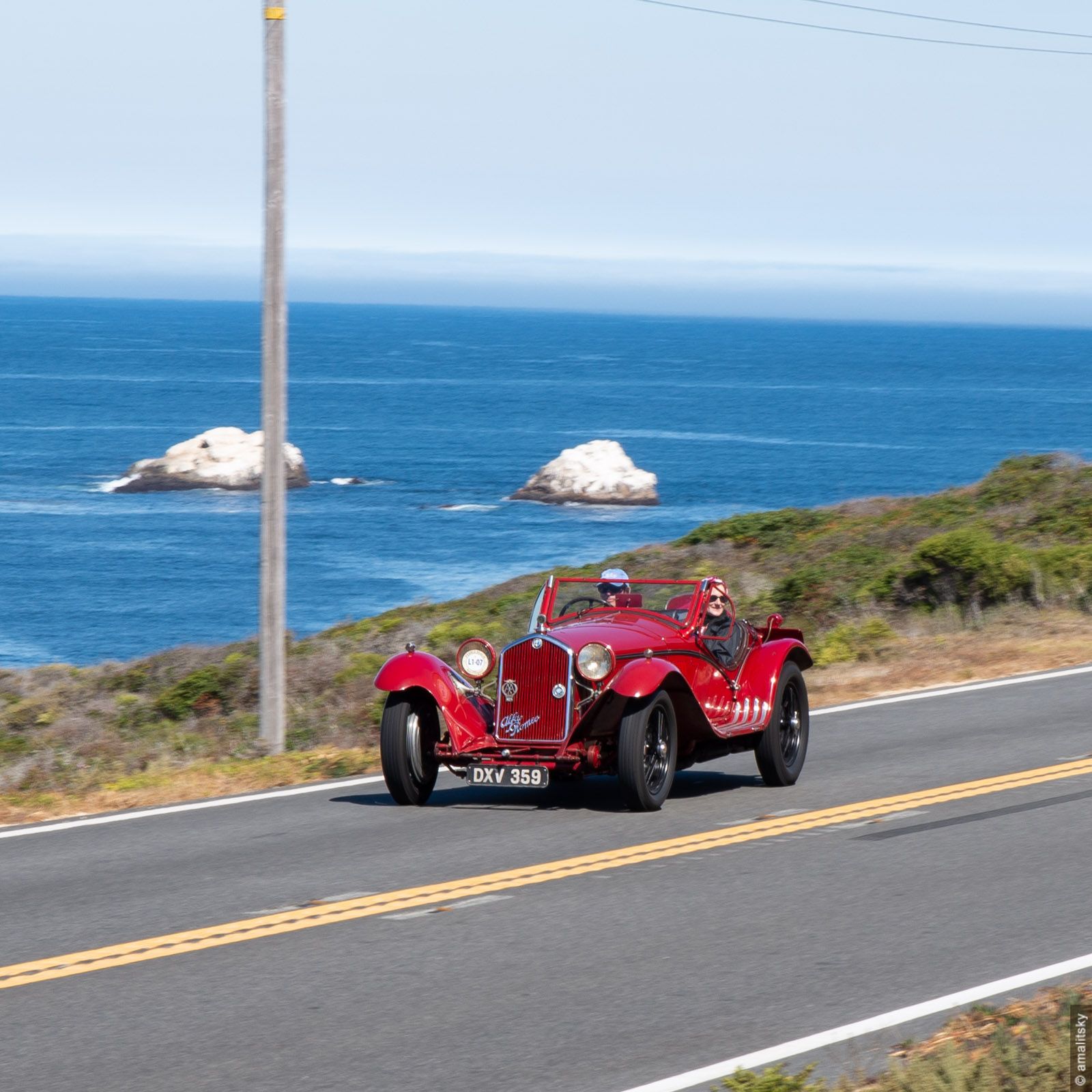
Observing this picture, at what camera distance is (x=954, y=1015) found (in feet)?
20.7

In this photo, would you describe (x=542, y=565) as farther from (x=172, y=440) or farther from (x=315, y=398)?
(x=315, y=398)

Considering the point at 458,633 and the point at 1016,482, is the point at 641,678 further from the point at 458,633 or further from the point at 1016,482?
the point at 1016,482

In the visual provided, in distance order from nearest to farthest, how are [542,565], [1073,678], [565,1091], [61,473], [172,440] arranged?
[565,1091] → [1073,678] → [542,565] → [61,473] → [172,440]

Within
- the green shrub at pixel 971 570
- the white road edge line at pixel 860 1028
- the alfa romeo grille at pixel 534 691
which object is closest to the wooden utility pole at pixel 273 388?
the alfa romeo grille at pixel 534 691

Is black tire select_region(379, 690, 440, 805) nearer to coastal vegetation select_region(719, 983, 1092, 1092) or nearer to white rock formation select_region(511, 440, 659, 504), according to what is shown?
coastal vegetation select_region(719, 983, 1092, 1092)

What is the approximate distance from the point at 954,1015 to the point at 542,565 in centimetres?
6404

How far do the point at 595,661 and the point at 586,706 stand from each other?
31 centimetres

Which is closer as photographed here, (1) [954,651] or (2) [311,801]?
(2) [311,801]

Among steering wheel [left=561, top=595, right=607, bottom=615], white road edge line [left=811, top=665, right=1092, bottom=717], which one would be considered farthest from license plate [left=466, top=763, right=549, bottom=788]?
white road edge line [left=811, top=665, right=1092, bottom=717]

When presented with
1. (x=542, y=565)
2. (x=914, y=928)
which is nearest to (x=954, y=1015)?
(x=914, y=928)

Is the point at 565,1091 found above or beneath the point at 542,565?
above

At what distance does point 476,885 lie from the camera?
8.56 metres

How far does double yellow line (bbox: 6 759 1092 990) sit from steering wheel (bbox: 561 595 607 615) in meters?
2.17

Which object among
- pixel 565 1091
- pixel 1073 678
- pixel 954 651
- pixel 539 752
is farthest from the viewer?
pixel 954 651
